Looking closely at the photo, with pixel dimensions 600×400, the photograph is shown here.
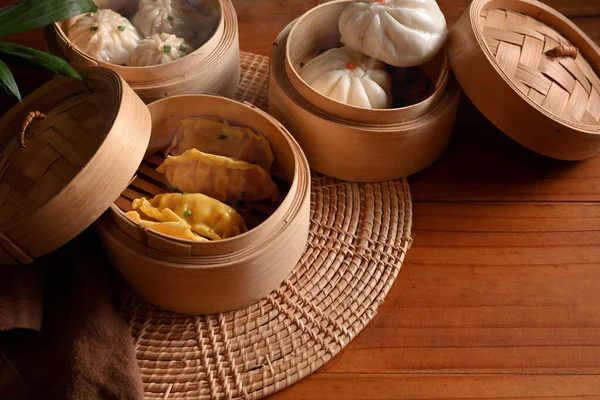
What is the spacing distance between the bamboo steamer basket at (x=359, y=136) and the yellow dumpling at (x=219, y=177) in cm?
14

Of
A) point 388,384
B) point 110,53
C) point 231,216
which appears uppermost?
point 110,53

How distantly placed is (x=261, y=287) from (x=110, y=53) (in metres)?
0.60

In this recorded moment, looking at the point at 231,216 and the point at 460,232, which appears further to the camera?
the point at 460,232

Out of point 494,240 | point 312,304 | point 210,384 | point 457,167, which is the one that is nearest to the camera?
point 210,384

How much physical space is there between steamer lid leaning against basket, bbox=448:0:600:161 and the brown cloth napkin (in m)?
0.80

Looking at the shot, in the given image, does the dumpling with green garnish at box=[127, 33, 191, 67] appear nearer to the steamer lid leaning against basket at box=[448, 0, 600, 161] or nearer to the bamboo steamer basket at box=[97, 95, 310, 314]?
the bamboo steamer basket at box=[97, 95, 310, 314]

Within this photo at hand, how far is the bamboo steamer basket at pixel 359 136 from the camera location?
1.25m

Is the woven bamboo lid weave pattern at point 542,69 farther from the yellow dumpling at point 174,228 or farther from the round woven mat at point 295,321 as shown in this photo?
the yellow dumpling at point 174,228

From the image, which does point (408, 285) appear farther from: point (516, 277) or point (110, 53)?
point (110, 53)

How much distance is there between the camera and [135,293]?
3.84 ft

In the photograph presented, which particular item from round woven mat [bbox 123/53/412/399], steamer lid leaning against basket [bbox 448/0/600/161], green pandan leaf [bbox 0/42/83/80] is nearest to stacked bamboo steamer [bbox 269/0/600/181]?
steamer lid leaning against basket [bbox 448/0/600/161]

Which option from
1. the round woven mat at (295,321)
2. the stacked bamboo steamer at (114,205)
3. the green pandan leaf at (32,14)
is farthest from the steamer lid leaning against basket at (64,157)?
the round woven mat at (295,321)

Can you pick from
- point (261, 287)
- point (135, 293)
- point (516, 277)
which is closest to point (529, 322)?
point (516, 277)

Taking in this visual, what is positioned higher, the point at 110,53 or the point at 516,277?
the point at 110,53
